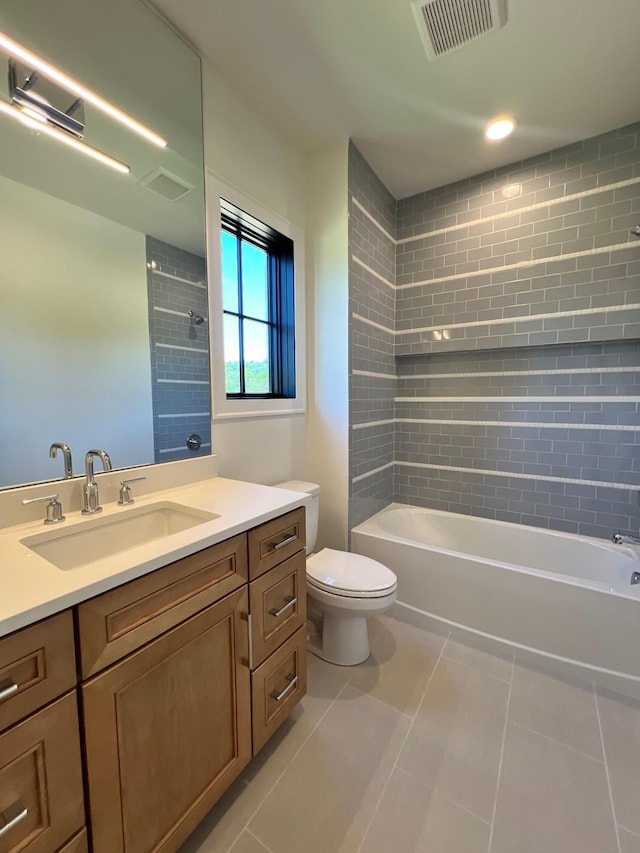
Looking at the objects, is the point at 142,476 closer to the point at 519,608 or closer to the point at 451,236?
the point at 519,608

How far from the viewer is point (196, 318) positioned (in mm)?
1606

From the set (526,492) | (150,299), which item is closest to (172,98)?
(150,299)

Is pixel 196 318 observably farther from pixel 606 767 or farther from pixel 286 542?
pixel 606 767

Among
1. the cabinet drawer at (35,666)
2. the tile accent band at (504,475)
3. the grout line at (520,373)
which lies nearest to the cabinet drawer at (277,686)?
the cabinet drawer at (35,666)

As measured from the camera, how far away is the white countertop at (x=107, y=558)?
A: 68 centimetres

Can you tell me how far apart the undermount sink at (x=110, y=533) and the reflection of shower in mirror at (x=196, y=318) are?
799mm

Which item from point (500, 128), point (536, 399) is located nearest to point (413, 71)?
point (500, 128)

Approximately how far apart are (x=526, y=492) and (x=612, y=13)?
2257 mm

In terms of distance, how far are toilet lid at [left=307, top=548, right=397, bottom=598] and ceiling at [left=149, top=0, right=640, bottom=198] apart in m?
2.30

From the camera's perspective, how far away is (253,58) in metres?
1.54

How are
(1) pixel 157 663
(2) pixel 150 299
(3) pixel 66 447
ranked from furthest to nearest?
(2) pixel 150 299 < (3) pixel 66 447 < (1) pixel 157 663

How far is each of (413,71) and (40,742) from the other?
2555 mm

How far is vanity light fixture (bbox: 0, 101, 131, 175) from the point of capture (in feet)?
3.56

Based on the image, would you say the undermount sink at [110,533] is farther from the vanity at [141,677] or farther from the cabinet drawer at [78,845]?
the cabinet drawer at [78,845]
